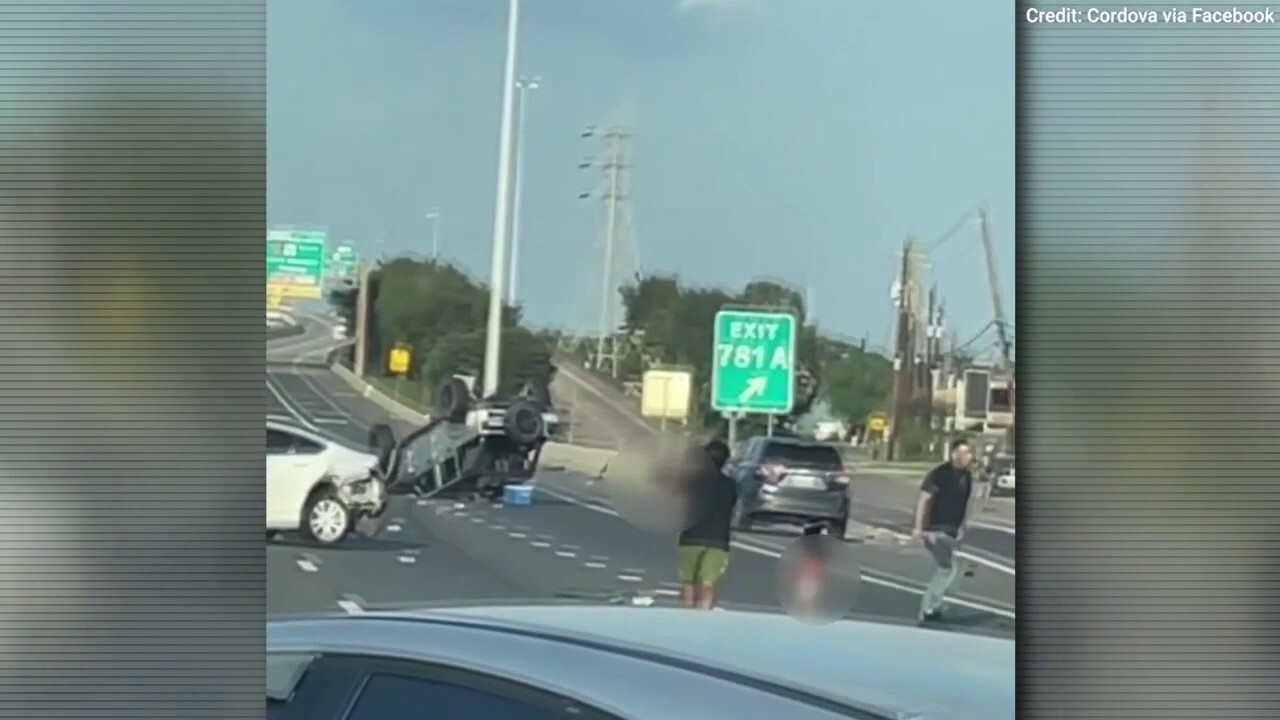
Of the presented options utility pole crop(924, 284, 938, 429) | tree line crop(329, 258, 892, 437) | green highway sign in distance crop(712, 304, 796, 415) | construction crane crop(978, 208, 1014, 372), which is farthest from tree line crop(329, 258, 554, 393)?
construction crane crop(978, 208, 1014, 372)

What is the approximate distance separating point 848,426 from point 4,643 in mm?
1796

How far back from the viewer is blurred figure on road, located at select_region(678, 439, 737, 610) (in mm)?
2568

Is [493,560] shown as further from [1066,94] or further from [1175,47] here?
[1175,47]

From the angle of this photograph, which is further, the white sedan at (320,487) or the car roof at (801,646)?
the white sedan at (320,487)

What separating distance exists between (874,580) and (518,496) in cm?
73

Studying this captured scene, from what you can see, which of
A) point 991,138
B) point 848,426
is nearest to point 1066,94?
point 991,138

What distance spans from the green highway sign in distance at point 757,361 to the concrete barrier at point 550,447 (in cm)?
26

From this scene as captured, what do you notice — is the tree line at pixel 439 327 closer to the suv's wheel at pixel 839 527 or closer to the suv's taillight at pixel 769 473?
the suv's taillight at pixel 769 473

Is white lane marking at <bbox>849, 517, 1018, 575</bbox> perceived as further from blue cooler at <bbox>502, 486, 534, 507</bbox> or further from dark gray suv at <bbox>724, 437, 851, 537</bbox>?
blue cooler at <bbox>502, 486, 534, 507</bbox>

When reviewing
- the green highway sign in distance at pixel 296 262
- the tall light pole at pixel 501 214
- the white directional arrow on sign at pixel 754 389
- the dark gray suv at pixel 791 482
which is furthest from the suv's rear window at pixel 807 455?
the green highway sign in distance at pixel 296 262

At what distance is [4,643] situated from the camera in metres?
2.71

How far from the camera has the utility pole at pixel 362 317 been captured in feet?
8.52

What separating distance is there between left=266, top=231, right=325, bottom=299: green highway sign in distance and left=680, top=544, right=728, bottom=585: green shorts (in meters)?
0.90

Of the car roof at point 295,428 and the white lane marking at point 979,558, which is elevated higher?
the car roof at point 295,428
